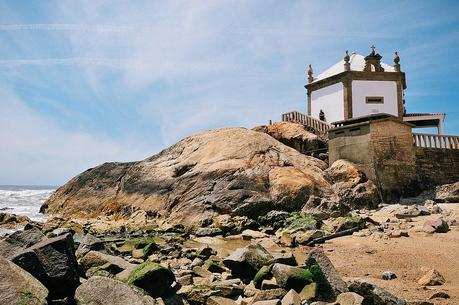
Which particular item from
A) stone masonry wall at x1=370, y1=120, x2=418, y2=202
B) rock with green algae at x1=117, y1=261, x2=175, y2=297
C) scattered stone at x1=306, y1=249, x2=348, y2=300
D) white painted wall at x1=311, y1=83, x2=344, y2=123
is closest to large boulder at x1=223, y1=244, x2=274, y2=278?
scattered stone at x1=306, y1=249, x2=348, y2=300

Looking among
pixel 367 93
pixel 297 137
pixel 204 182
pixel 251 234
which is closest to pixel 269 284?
pixel 251 234

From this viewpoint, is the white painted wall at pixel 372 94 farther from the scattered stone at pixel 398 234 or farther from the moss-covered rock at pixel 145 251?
the moss-covered rock at pixel 145 251

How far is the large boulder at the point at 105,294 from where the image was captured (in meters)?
4.42

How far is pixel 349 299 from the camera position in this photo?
550 cm

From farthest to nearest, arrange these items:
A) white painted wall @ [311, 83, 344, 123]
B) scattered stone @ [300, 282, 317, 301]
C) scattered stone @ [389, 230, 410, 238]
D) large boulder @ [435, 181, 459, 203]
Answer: white painted wall @ [311, 83, 344, 123], large boulder @ [435, 181, 459, 203], scattered stone @ [389, 230, 410, 238], scattered stone @ [300, 282, 317, 301]

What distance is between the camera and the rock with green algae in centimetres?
561

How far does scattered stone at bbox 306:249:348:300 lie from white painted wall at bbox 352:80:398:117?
2675cm

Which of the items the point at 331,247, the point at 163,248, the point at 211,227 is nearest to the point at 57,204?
the point at 211,227

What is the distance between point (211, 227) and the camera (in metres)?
14.9

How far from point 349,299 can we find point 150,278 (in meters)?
2.86

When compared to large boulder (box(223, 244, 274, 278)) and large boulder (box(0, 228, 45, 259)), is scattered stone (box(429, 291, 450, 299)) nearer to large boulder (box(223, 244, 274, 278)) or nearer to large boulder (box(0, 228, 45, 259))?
large boulder (box(223, 244, 274, 278))

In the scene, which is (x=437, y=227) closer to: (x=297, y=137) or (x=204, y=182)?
(x=204, y=182)

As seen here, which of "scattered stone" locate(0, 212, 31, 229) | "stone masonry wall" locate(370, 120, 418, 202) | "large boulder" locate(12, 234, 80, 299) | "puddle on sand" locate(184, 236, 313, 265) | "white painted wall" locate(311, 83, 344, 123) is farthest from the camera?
"white painted wall" locate(311, 83, 344, 123)

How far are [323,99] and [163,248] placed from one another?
85.1 ft
